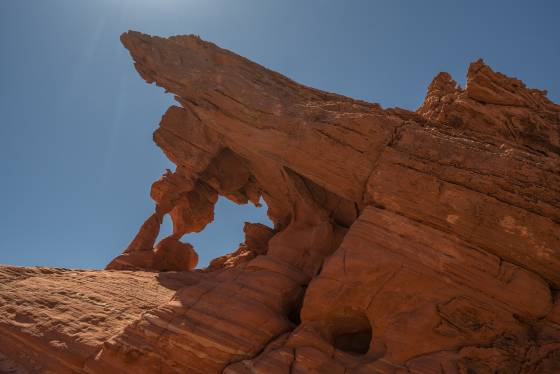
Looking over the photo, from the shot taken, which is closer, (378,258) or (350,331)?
(378,258)

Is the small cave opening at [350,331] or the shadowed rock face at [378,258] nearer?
the shadowed rock face at [378,258]

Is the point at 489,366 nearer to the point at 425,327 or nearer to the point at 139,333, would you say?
the point at 425,327

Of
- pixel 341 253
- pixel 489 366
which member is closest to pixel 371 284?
pixel 341 253

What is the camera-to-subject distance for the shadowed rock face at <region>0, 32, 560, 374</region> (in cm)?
1091

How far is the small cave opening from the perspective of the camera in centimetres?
1227

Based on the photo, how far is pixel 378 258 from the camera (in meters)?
12.2

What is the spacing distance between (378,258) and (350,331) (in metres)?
2.85

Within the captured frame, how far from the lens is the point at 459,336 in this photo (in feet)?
35.1

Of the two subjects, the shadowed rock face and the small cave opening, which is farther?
the small cave opening

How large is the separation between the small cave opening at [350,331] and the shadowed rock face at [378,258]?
59 mm

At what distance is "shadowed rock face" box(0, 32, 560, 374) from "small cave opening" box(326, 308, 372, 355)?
59 mm

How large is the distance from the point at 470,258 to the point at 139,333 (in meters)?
10.5

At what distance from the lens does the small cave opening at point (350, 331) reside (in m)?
12.3

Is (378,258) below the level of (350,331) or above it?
above
